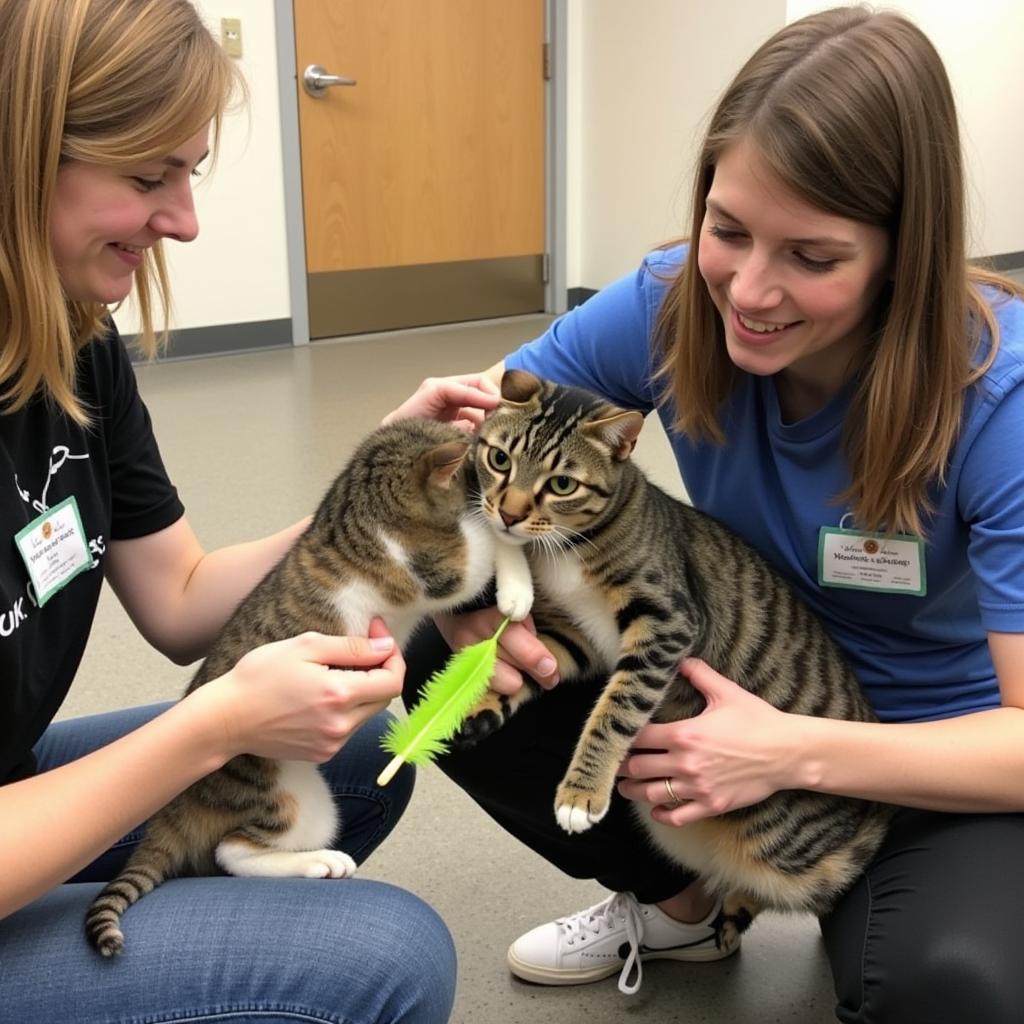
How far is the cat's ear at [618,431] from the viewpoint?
1.30 metres

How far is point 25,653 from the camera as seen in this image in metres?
1.15

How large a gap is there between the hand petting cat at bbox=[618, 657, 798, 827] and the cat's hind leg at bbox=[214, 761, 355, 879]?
1.30ft

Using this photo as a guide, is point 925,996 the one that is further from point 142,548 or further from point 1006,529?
point 142,548

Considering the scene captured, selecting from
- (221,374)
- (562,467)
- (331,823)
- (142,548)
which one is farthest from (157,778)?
A: (221,374)

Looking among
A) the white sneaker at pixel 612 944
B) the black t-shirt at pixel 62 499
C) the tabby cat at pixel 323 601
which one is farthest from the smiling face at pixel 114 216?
the white sneaker at pixel 612 944

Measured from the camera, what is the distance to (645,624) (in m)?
1.33

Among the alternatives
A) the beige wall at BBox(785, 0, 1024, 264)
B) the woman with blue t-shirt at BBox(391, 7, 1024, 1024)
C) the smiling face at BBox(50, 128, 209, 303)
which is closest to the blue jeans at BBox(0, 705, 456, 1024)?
the woman with blue t-shirt at BBox(391, 7, 1024, 1024)

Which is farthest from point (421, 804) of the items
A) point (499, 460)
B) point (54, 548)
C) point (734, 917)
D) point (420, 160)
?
point (420, 160)

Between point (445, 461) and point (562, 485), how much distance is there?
0.16m

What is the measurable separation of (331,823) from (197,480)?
2.28 meters

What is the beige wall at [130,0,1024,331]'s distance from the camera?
489 centimetres

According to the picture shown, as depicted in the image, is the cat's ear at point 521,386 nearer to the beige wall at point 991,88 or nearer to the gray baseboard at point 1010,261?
the beige wall at point 991,88

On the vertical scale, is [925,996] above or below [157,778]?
below

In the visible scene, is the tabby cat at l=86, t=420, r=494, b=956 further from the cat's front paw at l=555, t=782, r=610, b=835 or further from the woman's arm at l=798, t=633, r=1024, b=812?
the woman's arm at l=798, t=633, r=1024, b=812
